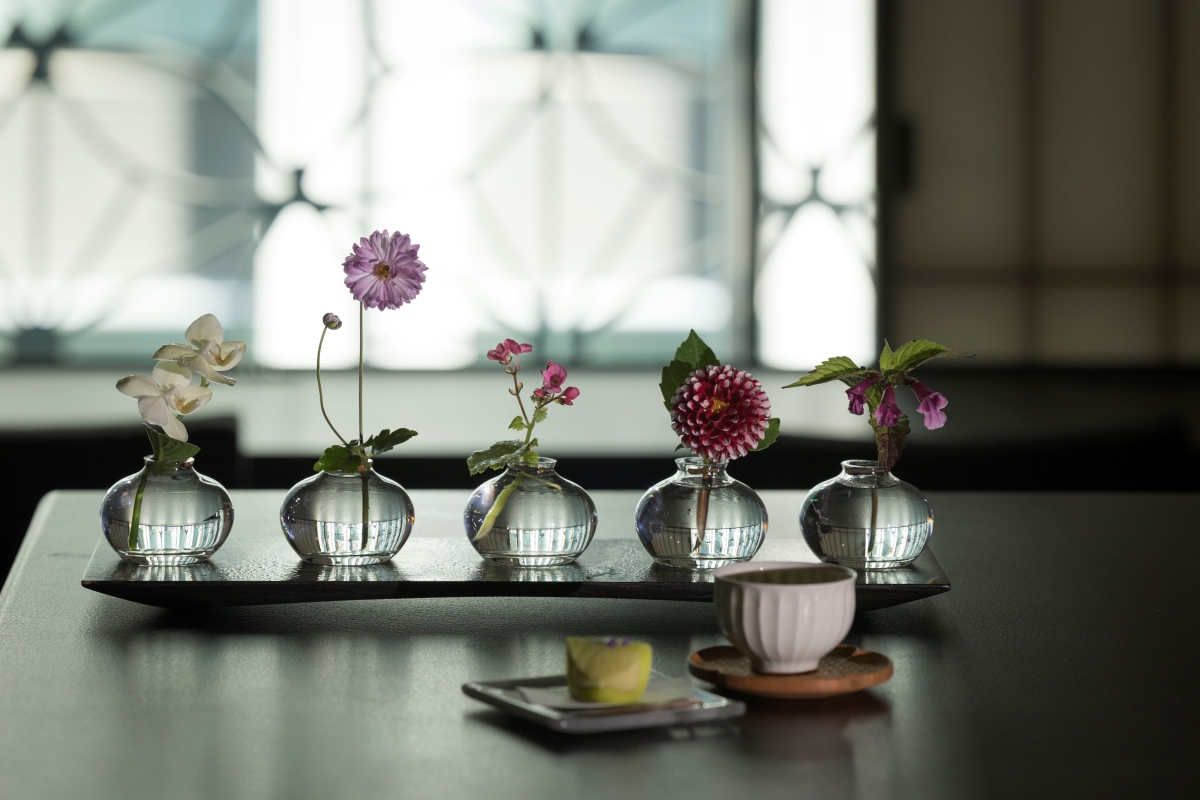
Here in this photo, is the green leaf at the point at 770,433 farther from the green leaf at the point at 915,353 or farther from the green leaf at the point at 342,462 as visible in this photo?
the green leaf at the point at 342,462

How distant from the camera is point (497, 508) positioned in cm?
104

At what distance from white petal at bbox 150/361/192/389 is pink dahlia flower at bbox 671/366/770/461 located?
1.31 ft

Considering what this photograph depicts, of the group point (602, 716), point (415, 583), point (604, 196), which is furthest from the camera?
point (604, 196)

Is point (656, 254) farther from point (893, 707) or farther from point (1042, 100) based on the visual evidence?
point (893, 707)

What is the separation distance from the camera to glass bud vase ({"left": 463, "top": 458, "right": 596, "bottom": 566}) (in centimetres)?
104

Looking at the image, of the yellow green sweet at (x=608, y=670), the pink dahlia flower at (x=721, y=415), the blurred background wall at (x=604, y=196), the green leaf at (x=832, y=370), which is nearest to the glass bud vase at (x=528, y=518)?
the pink dahlia flower at (x=721, y=415)

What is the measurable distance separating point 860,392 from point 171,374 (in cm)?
56

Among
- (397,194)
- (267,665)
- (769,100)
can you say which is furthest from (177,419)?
(769,100)

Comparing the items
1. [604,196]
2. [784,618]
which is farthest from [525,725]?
[604,196]

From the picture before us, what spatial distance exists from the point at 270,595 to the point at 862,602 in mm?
454

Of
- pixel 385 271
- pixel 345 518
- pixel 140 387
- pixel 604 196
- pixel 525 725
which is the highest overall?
pixel 604 196

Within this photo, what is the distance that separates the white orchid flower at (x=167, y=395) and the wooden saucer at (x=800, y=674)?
0.48 m

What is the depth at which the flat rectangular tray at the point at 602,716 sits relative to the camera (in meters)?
0.68

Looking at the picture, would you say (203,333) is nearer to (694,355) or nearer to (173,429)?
(173,429)
